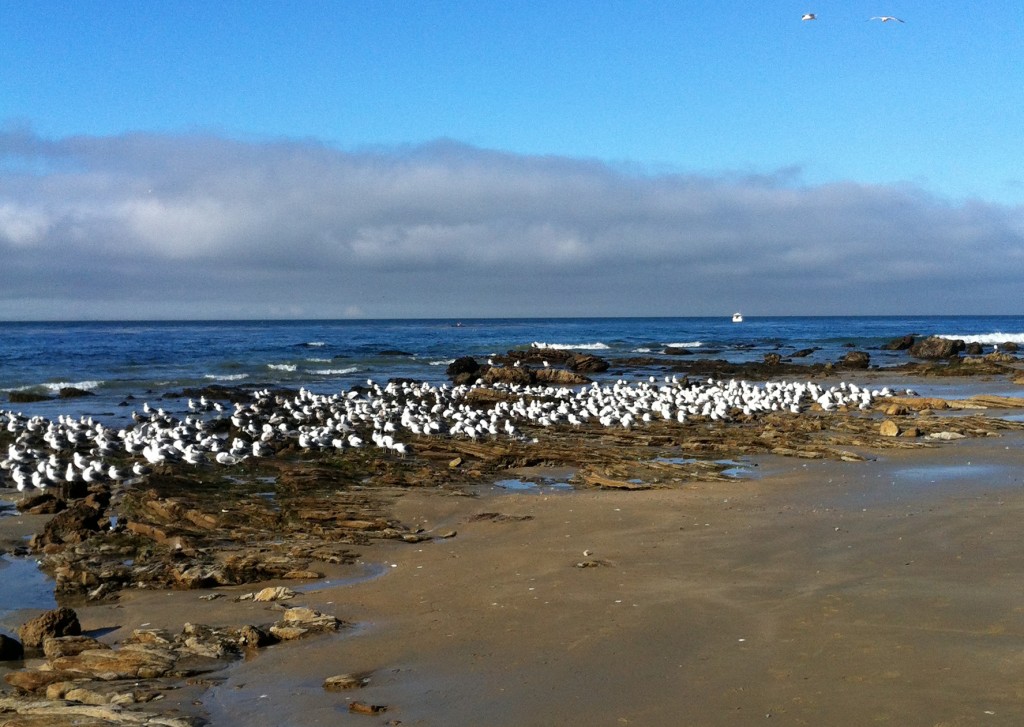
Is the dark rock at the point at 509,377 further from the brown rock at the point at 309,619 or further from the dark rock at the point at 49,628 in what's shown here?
the dark rock at the point at 49,628

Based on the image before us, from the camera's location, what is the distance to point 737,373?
3759 cm

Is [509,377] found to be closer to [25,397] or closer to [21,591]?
[25,397]

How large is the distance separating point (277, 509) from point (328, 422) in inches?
363

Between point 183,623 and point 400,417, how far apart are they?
578 inches

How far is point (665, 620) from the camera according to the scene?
682cm

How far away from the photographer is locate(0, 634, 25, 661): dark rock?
6.57 m

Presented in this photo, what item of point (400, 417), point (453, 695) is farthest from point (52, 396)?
point (453, 695)

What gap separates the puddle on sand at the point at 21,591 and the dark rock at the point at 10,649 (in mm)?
705

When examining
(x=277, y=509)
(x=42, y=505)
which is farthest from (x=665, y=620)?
(x=42, y=505)

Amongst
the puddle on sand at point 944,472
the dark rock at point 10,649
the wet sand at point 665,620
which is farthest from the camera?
the puddle on sand at point 944,472

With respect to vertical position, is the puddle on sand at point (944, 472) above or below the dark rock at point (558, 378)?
below

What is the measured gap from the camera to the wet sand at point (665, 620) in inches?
211

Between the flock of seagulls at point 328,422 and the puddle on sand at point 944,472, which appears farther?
the flock of seagulls at point 328,422

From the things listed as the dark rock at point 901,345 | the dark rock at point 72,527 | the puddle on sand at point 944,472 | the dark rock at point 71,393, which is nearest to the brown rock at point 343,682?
the dark rock at point 72,527
